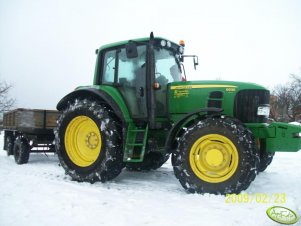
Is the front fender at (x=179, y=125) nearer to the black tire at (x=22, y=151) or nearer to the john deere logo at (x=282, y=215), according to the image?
the john deere logo at (x=282, y=215)

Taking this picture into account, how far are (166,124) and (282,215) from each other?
259 centimetres

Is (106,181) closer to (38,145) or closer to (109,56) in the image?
(109,56)

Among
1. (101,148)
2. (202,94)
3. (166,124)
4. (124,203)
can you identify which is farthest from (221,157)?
(101,148)

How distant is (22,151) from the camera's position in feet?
26.9

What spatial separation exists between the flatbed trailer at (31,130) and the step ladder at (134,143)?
11.6ft

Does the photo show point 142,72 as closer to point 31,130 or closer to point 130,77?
point 130,77

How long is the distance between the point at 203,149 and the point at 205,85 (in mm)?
1097

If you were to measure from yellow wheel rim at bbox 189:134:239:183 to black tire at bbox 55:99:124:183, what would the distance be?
4.50 feet

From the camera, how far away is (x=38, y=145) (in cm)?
846

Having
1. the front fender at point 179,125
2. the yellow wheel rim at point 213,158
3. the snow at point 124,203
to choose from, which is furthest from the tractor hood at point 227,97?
the snow at point 124,203

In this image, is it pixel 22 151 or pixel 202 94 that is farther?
pixel 22 151

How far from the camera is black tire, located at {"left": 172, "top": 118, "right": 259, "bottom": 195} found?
4457 mm

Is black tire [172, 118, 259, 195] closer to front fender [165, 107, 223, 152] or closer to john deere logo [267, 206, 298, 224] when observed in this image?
front fender [165, 107, 223, 152]

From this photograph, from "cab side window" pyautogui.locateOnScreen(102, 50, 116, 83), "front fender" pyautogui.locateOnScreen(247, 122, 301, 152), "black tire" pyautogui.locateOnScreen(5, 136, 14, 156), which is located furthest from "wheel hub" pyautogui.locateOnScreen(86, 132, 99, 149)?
"black tire" pyautogui.locateOnScreen(5, 136, 14, 156)
